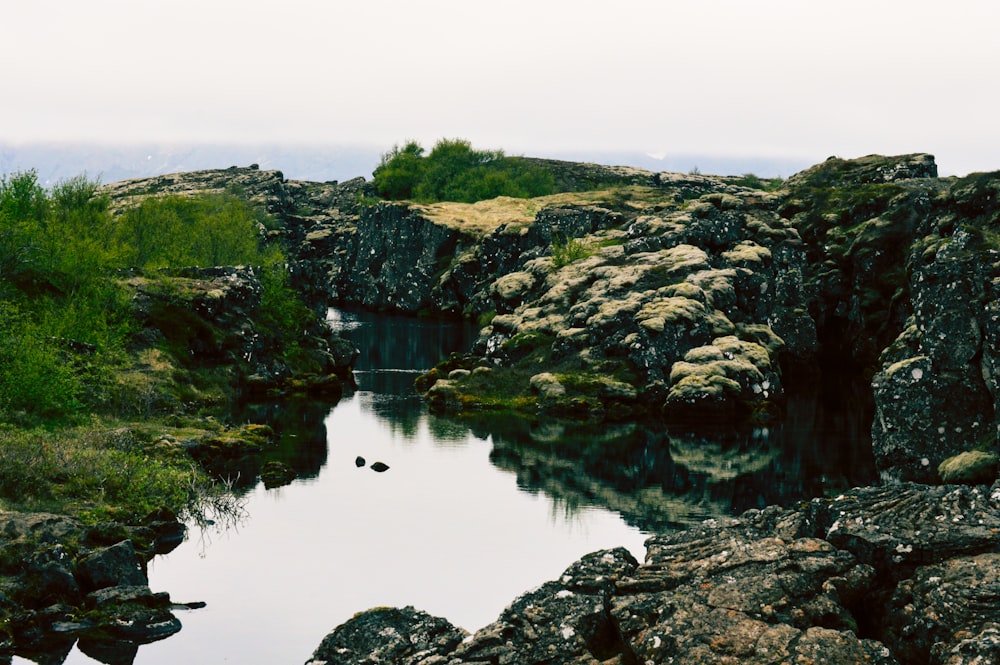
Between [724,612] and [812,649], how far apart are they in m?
2.67

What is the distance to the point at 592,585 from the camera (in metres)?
31.9

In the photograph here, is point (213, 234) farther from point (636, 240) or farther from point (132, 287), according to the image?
point (636, 240)

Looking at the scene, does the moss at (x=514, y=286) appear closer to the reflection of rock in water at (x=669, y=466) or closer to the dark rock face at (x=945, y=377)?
the reflection of rock in water at (x=669, y=466)

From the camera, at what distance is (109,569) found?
132 feet

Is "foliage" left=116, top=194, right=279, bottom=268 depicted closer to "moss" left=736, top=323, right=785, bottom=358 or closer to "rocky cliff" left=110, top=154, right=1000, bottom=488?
"rocky cliff" left=110, top=154, right=1000, bottom=488

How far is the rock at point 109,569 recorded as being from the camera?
131 feet

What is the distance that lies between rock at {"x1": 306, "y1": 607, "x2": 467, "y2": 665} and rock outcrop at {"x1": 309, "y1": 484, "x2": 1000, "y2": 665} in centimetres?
5

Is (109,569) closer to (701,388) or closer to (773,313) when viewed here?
(701,388)

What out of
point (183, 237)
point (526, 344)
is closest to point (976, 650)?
point (526, 344)

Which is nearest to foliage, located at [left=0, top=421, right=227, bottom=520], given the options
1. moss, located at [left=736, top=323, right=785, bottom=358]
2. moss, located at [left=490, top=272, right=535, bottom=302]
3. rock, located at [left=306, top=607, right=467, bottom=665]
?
rock, located at [left=306, top=607, right=467, bottom=665]

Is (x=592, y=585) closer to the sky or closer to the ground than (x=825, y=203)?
closer to the ground

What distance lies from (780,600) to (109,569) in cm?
2618

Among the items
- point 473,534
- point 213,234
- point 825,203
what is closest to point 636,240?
point 825,203

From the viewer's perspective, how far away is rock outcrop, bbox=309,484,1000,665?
26391 mm
